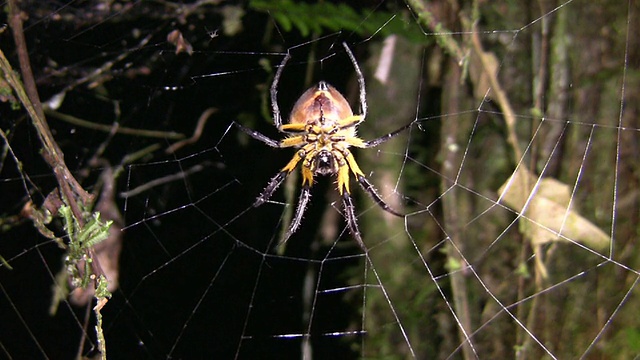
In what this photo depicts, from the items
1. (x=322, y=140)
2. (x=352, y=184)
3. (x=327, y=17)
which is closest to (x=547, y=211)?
(x=352, y=184)

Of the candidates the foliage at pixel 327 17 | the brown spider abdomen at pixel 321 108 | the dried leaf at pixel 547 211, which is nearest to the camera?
the brown spider abdomen at pixel 321 108

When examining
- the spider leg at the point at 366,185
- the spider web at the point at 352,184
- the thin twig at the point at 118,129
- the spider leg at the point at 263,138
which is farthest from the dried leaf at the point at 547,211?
the thin twig at the point at 118,129

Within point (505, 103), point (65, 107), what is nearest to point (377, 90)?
point (505, 103)

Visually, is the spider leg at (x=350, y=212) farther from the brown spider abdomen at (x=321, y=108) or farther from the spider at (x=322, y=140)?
the brown spider abdomen at (x=321, y=108)

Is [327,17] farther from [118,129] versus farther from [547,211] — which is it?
[547,211]

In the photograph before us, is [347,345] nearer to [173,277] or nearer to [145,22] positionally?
[173,277]

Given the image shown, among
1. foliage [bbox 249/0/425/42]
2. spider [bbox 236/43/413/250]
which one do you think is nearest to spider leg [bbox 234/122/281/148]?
spider [bbox 236/43/413/250]
